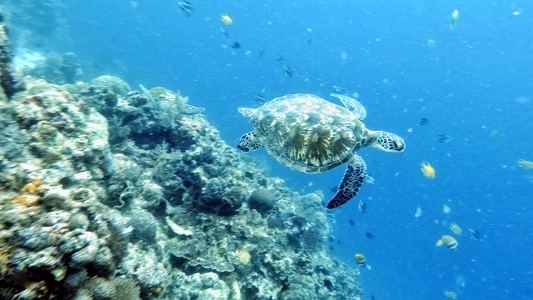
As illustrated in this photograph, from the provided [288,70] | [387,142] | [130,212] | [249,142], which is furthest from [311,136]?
[288,70]

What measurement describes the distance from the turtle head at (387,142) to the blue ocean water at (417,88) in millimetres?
46326

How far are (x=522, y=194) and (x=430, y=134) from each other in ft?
140

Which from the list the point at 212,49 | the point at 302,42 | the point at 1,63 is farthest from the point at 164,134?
the point at 212,49

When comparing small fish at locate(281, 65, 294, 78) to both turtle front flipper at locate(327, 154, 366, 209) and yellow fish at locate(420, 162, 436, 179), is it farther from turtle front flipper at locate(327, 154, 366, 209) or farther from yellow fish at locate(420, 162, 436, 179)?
turtle front flipper at locate(327, 154, 366, 209)

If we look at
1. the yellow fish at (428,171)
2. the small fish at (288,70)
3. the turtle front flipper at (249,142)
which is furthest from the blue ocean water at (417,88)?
the turtle front flipper at (249,142)

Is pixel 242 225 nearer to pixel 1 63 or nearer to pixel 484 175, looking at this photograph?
pixel 1 63

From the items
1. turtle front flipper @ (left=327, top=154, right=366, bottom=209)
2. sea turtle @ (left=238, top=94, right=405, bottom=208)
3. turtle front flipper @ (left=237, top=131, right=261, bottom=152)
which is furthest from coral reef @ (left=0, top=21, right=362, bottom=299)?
turtle front flipper @ (left=327, top=154, right=366, bottom=209)

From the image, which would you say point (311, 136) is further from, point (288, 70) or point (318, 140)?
point (288, 70)

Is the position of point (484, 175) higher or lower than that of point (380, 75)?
lower

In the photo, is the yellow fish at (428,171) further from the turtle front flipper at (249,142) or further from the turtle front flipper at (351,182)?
the turtle front flipper at (249,142)

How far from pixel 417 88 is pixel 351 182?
126744mm

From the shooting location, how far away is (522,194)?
359 feet

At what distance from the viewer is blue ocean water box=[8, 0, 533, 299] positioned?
3009 inches

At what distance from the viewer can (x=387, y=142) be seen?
6480 millimetres
